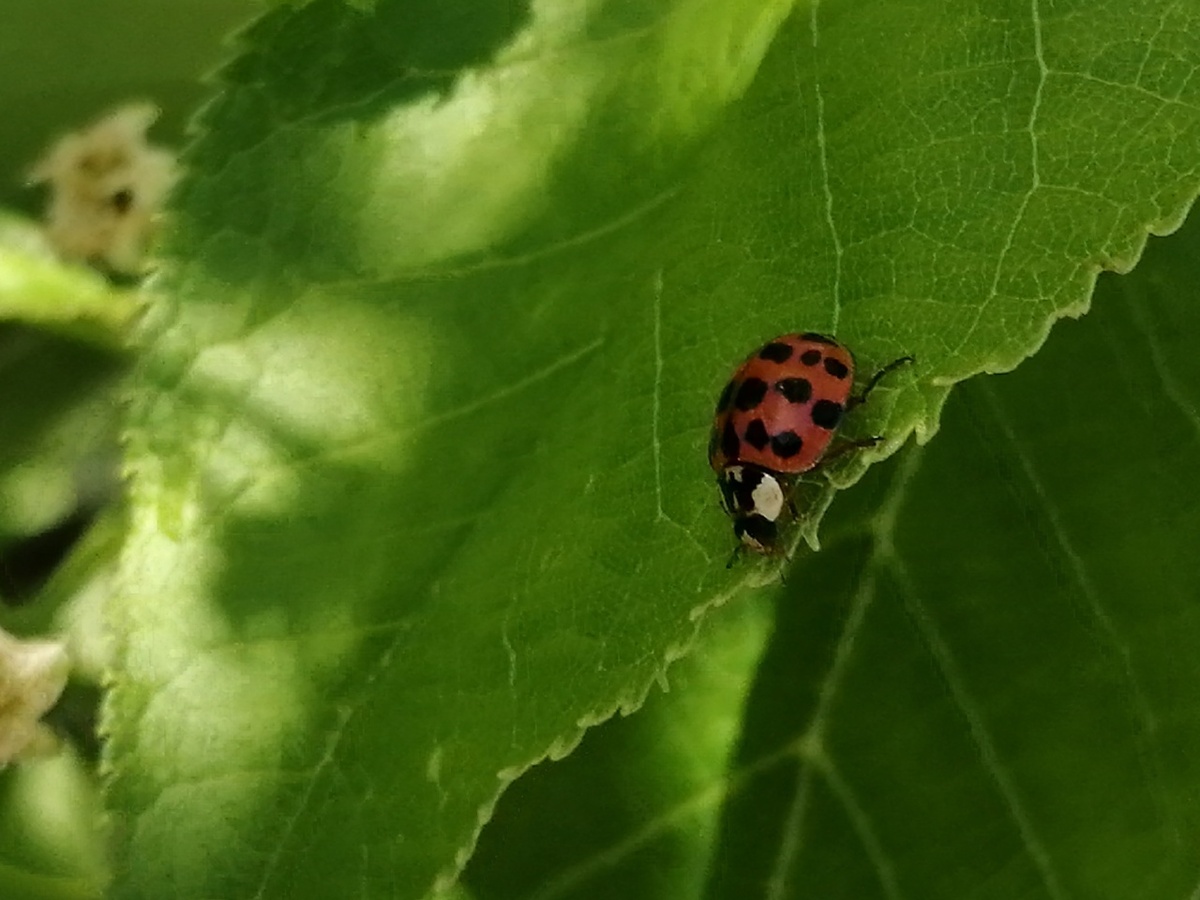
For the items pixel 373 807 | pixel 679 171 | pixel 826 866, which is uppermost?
pixel 679 171

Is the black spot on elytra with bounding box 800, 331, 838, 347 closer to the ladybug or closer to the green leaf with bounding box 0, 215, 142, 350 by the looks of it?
the ladybug

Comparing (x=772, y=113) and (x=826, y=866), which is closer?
(x=772, y=113)

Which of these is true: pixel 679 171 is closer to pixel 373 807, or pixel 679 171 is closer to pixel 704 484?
pixel 704 484

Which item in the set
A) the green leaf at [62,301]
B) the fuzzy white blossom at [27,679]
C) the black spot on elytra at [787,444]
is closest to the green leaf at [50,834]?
the fuzzy white blossom at [27,679]

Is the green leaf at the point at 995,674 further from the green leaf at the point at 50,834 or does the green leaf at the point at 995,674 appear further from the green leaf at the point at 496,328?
the green leaf at the point at 50,834

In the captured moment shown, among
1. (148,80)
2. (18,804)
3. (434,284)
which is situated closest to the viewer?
(434,284)

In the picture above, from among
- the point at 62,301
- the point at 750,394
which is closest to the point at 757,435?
the point at 750,394

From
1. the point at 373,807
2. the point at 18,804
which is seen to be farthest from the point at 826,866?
the point at 18,804

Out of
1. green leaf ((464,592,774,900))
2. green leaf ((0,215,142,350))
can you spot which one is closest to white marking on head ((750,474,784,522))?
green leaf ((464,592,774,900))
